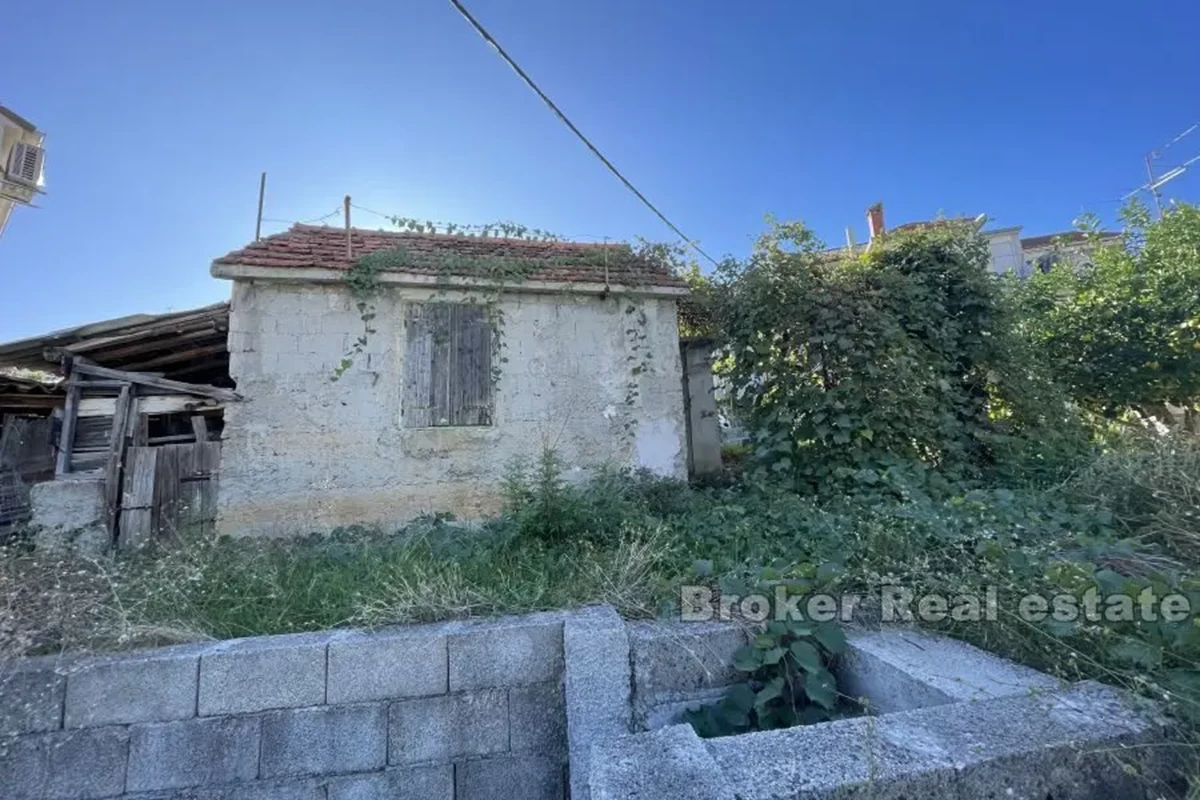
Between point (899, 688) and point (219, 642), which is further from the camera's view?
point (219, 642)

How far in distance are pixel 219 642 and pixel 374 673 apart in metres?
0.90

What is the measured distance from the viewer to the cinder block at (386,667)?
→ 2607 millimetres

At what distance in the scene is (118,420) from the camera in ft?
16.9

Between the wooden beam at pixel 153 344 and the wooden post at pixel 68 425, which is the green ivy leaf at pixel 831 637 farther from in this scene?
the wooden post at pixel 68 425

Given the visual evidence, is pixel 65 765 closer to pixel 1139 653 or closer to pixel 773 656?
pixel 773 656

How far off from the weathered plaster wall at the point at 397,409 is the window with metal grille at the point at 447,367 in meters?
0.12

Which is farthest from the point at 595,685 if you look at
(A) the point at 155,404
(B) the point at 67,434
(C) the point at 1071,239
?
(C) the point at 1071,239

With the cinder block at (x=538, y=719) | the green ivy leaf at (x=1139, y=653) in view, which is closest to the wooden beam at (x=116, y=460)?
the cinder block at (x=538, y=719)

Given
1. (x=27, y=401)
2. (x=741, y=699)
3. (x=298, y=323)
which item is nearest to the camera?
(x=741, y=699)

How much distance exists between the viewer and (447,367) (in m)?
5.89

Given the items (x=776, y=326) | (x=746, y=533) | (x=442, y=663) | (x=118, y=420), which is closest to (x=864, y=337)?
(x=776, y=326)

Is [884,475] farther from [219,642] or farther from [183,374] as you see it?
[183,374]

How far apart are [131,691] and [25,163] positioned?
12.8 metres

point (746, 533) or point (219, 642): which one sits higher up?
point (746, 533)
